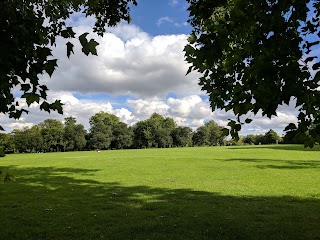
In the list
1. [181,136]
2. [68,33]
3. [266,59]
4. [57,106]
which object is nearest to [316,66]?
[266,59]

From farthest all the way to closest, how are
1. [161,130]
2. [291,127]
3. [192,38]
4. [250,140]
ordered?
[250,140] < [161,130] < [192,38] < [291,127]

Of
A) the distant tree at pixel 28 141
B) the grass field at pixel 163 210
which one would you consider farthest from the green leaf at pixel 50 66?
the distant tree at pixel 28 141

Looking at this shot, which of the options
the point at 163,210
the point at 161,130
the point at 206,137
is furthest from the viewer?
the point at 206,137

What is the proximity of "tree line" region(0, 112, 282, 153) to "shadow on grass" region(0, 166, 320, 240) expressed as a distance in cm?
10446

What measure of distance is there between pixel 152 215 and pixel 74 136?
402 ft

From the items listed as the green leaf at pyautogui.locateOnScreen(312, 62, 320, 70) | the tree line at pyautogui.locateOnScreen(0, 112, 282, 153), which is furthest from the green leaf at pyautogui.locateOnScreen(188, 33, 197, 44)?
the tree line at pyautogui.locateOnScreen(0, 112, 282, 153)

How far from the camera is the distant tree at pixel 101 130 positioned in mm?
132250

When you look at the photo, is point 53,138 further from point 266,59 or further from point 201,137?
point 266,59

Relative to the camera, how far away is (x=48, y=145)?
414ft

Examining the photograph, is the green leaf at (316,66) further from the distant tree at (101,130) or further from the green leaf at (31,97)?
the distant tree at (101,130)

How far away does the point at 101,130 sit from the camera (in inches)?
5433

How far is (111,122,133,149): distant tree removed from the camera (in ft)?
460

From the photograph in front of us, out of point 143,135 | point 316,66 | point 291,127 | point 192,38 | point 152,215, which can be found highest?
point 143,135

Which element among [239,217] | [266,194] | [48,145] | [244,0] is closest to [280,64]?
[244,0]
